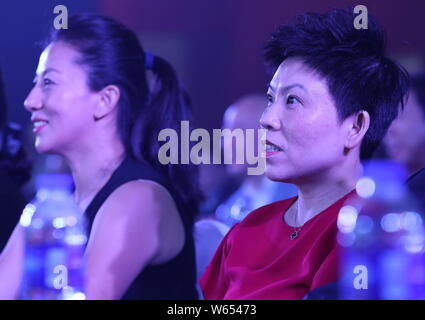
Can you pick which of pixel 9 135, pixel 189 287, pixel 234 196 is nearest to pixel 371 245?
pixel 189 287

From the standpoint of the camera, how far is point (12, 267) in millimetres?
1689

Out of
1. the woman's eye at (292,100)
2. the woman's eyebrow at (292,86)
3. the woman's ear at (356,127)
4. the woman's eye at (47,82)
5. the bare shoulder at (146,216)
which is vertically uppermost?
the woman's eye at (47,82)

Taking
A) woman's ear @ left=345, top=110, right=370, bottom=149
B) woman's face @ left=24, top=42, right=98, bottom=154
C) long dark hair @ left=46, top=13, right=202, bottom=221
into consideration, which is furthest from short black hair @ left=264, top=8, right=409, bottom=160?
woman's face @ left=24, top=42, right=98, bottom=154

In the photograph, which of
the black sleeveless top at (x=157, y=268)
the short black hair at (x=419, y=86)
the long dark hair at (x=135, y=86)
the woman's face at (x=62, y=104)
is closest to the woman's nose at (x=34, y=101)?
the woman's face at (x=62, y=104)

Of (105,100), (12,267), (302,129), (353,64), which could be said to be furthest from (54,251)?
(353,64)

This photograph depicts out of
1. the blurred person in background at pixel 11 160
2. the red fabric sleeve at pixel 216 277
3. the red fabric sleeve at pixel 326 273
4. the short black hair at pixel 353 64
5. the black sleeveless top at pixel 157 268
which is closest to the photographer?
the red fabric sleeve at pixel 326 273

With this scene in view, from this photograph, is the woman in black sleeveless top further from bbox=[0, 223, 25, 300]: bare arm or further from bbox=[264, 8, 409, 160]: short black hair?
bbox=[264, 8, 409, 160]: short black hair

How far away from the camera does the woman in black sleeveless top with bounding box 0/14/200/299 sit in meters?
1.64

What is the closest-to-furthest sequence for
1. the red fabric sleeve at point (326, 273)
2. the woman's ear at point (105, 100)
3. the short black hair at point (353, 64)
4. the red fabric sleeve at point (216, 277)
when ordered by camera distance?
1. the red fabric sleeve at point (326, 273)
2. the short black hair at point (353, 64)
3. the red fabric sleeve at point (216, 277)
4. the woman's ear at point (105, 100)

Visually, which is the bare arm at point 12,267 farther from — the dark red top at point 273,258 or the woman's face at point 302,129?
the woman's face at point 302,129

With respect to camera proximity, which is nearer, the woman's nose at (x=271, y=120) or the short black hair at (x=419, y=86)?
the woman's nose at (x=271, y=120)

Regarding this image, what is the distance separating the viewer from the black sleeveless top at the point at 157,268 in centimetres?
163

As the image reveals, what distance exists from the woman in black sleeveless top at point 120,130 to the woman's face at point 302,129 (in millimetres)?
336

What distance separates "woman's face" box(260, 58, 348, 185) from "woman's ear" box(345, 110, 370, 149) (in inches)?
0.4
